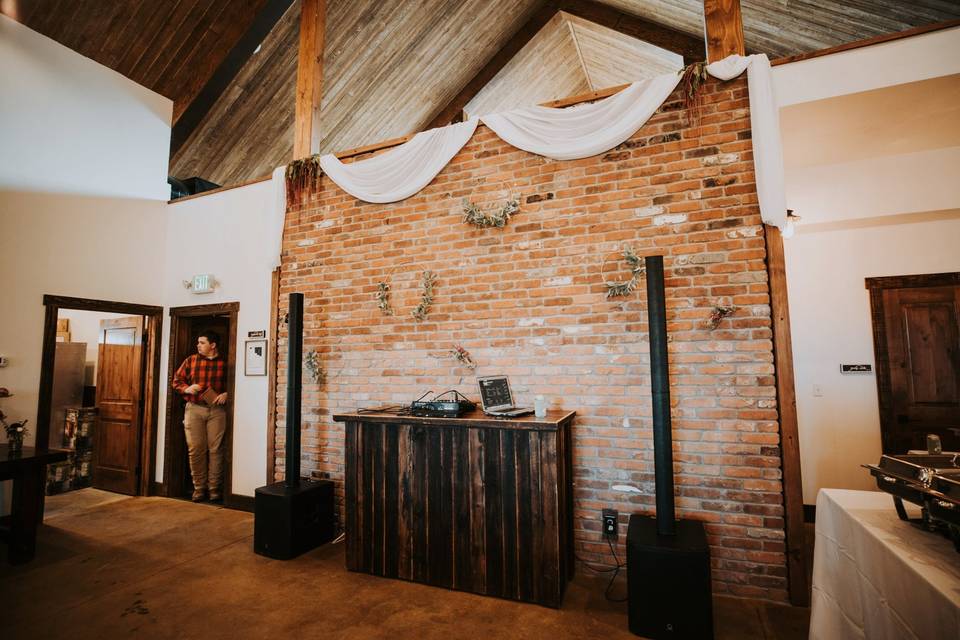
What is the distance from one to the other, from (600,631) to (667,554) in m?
0.57

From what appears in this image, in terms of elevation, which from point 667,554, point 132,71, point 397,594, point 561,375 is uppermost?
point 132,71

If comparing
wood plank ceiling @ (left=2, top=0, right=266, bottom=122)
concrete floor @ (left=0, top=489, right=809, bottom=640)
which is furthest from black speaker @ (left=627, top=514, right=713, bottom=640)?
wood plank ceiling @ (left=2, top=0, right=266, bottom=122)

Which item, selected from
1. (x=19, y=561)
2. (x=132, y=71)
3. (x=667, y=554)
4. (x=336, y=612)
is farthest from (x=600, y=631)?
(x=132, y=71)

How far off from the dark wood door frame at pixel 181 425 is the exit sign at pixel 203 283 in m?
0.17

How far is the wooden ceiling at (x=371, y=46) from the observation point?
427cm

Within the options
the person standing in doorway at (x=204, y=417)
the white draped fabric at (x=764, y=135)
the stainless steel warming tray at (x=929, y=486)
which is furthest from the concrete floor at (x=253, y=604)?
the white draped fabric at (x=764, y=135)

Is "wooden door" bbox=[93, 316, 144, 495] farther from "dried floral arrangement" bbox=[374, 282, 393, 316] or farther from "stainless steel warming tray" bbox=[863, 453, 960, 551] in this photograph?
"stainless steel warming tray" bbox=[863, 453, 960, 551]

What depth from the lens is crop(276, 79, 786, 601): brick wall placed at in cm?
281

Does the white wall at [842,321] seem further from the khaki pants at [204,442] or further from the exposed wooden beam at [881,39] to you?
the khaki pants at [204,442]

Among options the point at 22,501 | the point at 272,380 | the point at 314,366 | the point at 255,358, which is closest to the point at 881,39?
the point at 314,366

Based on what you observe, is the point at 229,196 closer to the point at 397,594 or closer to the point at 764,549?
the point at 397,594

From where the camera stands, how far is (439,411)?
3.06m

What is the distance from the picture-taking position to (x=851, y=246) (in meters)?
4.16

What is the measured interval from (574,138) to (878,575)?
2.92 m
